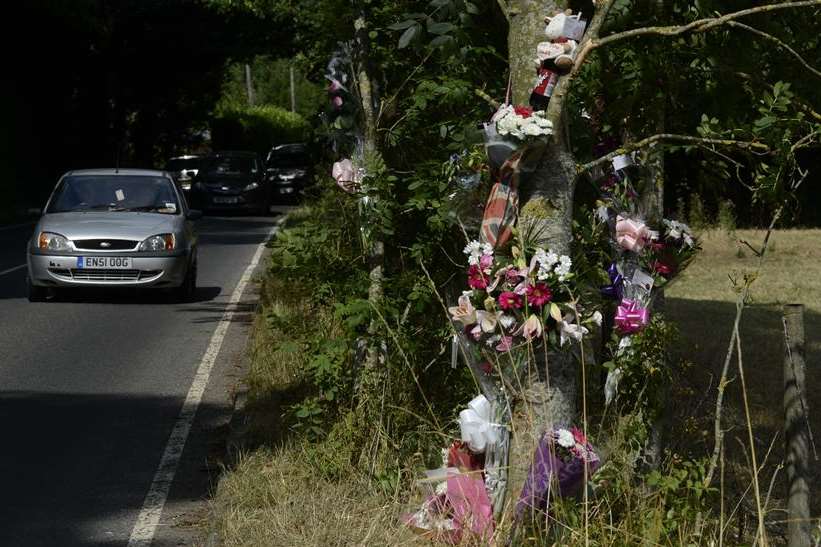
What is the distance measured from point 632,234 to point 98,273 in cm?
993

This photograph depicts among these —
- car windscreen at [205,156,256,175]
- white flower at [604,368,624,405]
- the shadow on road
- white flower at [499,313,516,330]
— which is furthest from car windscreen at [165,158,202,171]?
white flower at [499,313,516,330]

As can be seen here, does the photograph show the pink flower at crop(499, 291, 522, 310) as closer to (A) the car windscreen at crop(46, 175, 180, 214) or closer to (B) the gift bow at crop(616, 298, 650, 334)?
(B) the gift bow at crop(616, 298, 650, 334)

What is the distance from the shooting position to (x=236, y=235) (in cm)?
2839

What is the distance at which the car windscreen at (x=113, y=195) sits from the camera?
16.9 metres

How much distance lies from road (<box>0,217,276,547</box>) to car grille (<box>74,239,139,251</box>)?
0.66 metres

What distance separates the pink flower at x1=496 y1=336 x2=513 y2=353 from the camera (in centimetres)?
557

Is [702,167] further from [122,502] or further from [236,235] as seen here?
[236,235]

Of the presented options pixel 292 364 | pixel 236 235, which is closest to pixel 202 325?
pixel 292 364

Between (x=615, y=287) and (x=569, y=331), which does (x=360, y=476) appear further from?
(x=569, y=331)

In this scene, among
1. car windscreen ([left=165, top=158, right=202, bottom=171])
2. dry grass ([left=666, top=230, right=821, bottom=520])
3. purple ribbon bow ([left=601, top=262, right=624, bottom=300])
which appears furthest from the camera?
car windscreen ([left=165, top=158, right=202, bottom=171])

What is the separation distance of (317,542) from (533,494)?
1068 mm

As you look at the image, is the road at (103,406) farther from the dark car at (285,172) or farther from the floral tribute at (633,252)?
the dark car at (285,172)

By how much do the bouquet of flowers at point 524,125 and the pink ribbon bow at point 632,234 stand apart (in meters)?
1.71

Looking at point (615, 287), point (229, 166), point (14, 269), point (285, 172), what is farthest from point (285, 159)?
point (615, 287)
